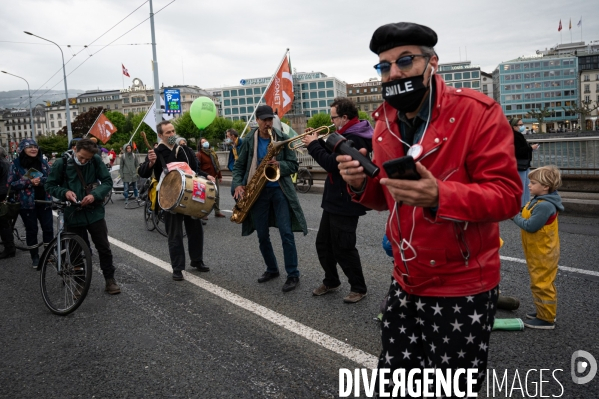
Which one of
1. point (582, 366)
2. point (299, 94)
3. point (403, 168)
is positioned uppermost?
point (299, 94)

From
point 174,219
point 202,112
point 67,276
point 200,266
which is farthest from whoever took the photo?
point 202,112

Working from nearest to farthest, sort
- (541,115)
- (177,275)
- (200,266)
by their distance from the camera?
(177,275)
(200,266)
(541,115)

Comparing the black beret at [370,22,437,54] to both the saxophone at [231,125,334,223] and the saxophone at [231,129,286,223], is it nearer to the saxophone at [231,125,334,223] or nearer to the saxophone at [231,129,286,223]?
the saxophone at [231,125,334,223]

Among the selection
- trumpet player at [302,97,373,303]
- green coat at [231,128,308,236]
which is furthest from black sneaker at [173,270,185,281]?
trumpet player at [302,97,373,303]

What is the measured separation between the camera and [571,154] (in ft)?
37.3

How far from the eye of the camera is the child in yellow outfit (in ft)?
13.0

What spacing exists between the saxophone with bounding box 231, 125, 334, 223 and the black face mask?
10.7 ft

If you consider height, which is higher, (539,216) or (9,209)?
(9,209)

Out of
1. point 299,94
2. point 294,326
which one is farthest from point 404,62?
point 299,94

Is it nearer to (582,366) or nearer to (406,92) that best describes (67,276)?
(406,92)

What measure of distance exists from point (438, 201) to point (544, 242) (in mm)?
2832

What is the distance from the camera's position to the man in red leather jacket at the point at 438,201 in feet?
5.58

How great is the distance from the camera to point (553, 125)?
136750 millimetres

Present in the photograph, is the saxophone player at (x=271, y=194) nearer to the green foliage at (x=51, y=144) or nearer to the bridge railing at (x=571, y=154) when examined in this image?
the bridge railing at (x=571, y=154)
